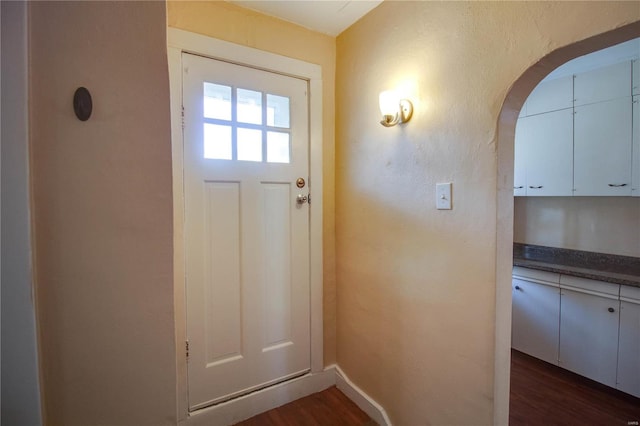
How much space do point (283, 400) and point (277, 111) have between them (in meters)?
1.86

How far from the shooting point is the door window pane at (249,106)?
175cm

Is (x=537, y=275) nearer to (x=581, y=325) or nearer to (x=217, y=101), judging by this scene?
(x=581, y=325)

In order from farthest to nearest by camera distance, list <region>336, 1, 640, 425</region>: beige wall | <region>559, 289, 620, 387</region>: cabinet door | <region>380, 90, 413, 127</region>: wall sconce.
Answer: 1. <region>559, 289, 620, 387</region>: cabinet door
2. <region>380, 90, 413, 127</region>: wall sconce
3. <region>336, 1, 640, 425</region>: beige wall

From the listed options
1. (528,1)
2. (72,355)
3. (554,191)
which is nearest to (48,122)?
(72,355)

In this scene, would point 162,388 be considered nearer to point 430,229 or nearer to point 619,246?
point 430,229

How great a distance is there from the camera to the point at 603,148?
2.23 meters

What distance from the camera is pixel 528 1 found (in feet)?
3.48

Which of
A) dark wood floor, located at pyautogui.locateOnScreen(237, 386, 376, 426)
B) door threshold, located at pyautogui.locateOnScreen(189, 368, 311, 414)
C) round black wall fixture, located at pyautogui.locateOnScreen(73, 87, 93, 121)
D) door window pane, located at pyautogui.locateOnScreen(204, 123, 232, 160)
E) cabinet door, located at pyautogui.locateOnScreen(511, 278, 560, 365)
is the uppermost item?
door window pane, located at pyautogui.locateOnScreen(204, 123, 232, 160)

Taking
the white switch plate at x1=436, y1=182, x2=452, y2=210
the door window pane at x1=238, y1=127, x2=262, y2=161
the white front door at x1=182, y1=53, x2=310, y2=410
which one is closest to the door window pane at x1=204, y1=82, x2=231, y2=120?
the white front door at x1=182, y1=53, x2=310, y2=410

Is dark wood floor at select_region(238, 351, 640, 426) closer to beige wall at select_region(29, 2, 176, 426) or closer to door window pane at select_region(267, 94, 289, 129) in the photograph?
beige wall at select_region(29, 2, 176, 426)

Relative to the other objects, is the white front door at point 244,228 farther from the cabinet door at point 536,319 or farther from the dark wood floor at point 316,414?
the cabinet door at point 536,319

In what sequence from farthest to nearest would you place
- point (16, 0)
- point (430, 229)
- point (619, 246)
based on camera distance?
point (619, 246) → point (430, 229) → point (16, 0)

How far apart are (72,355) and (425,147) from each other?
4.86ft

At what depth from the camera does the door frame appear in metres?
1.55
